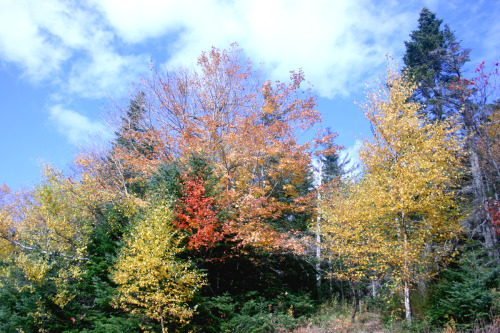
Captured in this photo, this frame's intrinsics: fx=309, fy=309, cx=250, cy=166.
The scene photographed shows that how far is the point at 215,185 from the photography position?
12.3m

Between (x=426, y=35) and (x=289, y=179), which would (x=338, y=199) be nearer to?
(x=289, y=179)

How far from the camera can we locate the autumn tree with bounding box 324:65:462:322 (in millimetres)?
9383

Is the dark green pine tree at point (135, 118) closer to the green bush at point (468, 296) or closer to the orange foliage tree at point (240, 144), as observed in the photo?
the orange foliage tree at point (240, 144)

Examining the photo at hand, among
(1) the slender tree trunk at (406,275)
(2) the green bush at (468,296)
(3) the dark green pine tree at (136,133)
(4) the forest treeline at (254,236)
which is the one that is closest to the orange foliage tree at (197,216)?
(4) the forest treeline at (254,236)

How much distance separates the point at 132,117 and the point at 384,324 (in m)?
16.2

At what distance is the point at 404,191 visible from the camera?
30.8 ft

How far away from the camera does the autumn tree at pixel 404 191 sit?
30.8 ft

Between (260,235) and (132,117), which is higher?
(132,117)

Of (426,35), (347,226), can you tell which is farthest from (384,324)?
(426,35)

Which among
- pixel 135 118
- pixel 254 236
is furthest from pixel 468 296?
pixel 135 118

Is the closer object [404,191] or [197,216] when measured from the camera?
[404,191]

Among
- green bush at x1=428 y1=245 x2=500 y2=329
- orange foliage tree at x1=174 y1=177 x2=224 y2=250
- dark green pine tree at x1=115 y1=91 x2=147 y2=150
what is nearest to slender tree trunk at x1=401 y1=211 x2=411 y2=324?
green bush at x1=428 y1=245 x2=500 y2=329

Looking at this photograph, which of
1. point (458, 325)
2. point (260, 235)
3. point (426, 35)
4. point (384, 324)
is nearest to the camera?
point (458, 325)

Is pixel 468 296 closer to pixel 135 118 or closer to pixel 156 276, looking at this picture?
pixel 156 276
